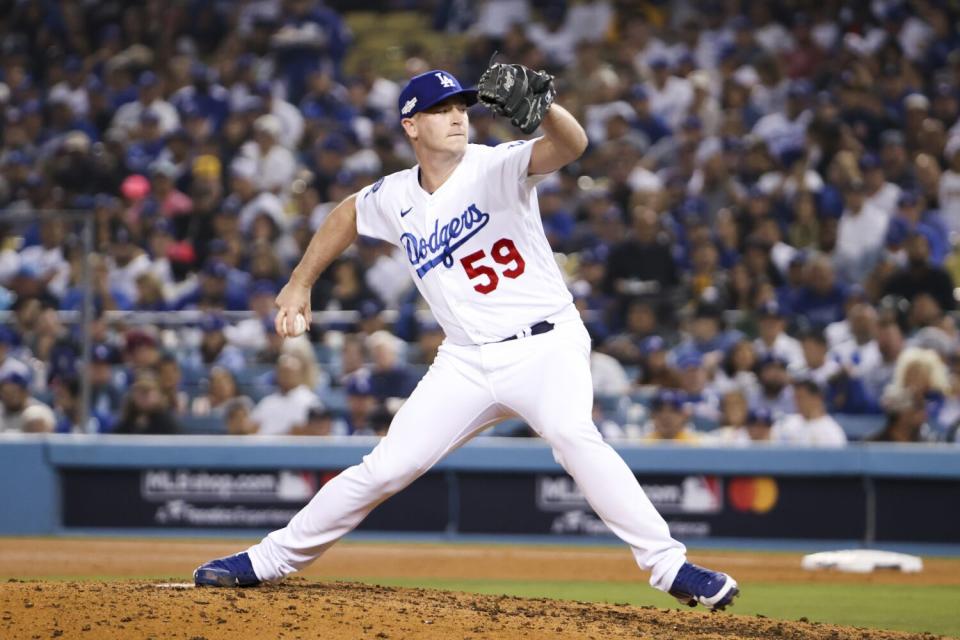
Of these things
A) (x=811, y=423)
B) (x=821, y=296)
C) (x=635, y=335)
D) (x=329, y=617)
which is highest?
(x=821, y=296)

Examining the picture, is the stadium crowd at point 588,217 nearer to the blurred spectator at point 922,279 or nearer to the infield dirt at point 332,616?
the blurred spectator at point 922,279

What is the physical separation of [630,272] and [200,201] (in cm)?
419

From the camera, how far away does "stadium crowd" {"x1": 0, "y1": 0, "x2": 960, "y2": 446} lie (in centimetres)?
1017

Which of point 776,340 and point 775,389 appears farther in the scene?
point 776,340

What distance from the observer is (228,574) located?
202 inches

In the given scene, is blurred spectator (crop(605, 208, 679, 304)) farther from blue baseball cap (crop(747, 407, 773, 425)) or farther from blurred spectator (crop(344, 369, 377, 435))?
blurred spectator (crop(344, 369, 377, 435))

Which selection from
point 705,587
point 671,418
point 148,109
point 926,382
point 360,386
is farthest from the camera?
point 148,109

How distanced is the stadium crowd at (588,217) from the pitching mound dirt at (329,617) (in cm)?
458

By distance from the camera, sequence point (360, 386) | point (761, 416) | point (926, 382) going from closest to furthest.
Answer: point (926, 382)
point (761, 416)
point (360, 386)

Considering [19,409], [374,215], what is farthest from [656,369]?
[374,215]

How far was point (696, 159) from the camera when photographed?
12.2 m

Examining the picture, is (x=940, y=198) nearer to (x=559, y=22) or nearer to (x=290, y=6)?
(x=559, y=22)

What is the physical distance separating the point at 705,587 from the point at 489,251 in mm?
1338

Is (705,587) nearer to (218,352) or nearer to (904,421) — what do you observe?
(904,421)
